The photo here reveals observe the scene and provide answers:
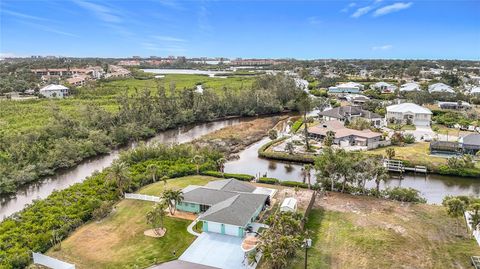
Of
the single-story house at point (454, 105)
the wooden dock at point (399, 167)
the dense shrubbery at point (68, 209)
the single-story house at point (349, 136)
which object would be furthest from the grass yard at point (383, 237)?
the single-story house at point (454, 105)

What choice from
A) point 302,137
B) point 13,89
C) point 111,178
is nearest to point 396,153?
point 302,137

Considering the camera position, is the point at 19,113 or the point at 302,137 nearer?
the point at 302,137

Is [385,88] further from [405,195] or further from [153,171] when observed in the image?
[153,171]

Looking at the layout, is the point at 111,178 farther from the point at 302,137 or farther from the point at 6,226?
the point at 302,137

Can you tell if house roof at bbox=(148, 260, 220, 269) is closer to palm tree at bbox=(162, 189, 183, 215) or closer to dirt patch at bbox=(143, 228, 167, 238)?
dirt patch at bbox=(143, 228, 167, 238)

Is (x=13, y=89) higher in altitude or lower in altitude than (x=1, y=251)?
higher

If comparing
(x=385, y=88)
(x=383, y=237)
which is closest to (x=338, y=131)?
(x=383, y=237)
